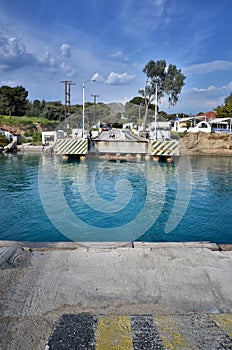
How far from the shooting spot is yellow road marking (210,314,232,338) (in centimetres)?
267

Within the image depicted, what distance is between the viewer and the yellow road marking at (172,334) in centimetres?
248

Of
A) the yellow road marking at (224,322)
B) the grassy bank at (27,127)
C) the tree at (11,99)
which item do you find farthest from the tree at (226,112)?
the yellow road marking at (224,322)

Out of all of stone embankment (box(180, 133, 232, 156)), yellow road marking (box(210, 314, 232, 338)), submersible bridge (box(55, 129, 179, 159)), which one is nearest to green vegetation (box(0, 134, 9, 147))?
submersible bridge (box(55, 129, 179, 159))

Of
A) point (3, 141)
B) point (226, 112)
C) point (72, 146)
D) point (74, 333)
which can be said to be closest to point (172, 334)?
point (74, 333)

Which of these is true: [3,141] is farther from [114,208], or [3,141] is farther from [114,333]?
[114,333]

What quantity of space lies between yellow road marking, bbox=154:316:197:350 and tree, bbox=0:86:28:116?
65312 mm

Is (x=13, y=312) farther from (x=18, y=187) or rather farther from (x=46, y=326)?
(x=18, y=187)

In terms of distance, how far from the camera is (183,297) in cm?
324

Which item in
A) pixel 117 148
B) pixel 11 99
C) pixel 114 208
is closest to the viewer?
pixel 114 208

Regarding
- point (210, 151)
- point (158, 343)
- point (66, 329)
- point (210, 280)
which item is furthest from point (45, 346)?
point (210, 151)

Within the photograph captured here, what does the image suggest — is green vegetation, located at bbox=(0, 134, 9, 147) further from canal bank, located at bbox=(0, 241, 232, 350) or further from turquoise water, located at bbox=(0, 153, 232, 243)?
canal bank, located at bbox=(0, 241, 232, 350)

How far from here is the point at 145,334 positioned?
2596 millimetres

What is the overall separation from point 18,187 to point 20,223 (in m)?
6.12

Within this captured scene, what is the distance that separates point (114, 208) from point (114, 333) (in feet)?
27.4
